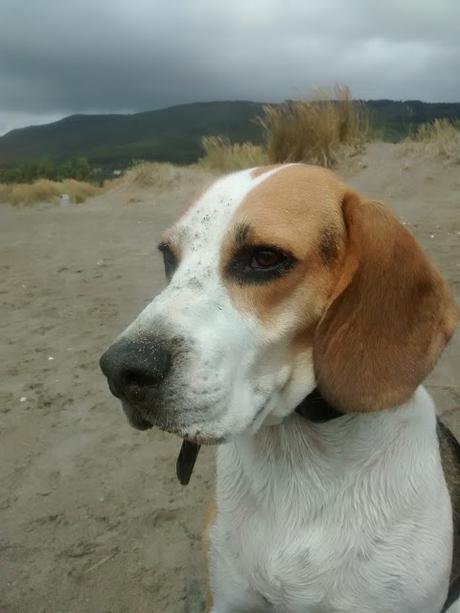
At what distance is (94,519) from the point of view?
139 inches

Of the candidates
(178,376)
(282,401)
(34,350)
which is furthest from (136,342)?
(34,350)

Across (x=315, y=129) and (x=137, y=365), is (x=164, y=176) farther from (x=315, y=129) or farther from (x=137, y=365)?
(x=137, y=365)

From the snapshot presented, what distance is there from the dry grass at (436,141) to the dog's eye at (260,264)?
374 inches

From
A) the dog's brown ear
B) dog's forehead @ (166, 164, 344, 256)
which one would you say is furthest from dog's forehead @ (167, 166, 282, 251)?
the dog's brown ear

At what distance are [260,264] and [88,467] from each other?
2.57 m

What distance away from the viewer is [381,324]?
6.19 feet

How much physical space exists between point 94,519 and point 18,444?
964 mm

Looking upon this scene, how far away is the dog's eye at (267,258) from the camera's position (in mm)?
1857

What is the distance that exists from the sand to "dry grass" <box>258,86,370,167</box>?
364cm

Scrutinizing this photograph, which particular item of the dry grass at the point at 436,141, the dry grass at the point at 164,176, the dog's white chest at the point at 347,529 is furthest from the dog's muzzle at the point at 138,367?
the dry grass at the point at 164,176

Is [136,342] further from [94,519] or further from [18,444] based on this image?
[18,444]

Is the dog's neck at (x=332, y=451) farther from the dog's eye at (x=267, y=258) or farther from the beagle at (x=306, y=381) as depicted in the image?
the dog's eye at (x=267, y=258)

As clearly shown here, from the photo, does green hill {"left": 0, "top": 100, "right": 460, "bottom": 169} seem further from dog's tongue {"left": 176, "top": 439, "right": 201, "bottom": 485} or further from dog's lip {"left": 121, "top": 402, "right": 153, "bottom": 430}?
dog's lip {"left": 121, "top": 402, "right": 153, "bottom": 430}

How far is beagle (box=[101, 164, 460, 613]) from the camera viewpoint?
5.72ft
